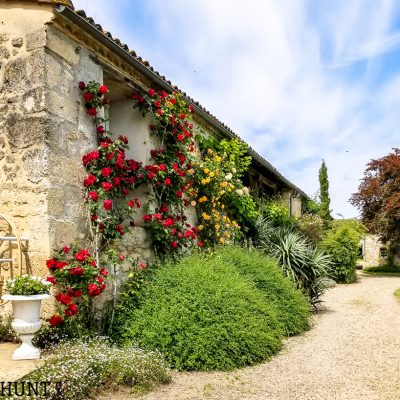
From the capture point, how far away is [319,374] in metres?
4.46

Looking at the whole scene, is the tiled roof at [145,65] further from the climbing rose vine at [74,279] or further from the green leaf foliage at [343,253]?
the green leaf foliage at [343,253]

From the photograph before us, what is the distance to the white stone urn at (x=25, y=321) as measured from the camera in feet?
12.6

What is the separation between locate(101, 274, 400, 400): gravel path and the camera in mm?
3846

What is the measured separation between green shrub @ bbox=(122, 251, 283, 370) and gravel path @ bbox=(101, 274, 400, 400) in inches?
6.9

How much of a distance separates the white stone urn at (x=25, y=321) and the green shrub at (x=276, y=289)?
3.29 metres

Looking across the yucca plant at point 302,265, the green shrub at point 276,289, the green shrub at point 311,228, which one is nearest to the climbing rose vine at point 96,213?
the green shrub at point 276,289

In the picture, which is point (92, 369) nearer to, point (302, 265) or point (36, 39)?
point (36, 39)

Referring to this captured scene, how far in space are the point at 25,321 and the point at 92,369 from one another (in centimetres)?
78

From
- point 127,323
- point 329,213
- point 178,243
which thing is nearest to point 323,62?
point 178,243

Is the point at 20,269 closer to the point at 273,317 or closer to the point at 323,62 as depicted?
the point at 273,317

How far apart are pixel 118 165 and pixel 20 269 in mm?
1785

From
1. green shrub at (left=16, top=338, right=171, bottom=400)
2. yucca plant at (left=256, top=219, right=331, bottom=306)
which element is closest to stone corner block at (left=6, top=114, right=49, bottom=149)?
green shrub at (left=16, top=338, right=171, bottom=400)

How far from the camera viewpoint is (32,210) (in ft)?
15.1

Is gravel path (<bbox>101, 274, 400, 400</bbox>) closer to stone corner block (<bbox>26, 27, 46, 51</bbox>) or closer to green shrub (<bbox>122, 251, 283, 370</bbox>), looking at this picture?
green shrub (<bbox>122, 251, 283, 370</bbox>)
